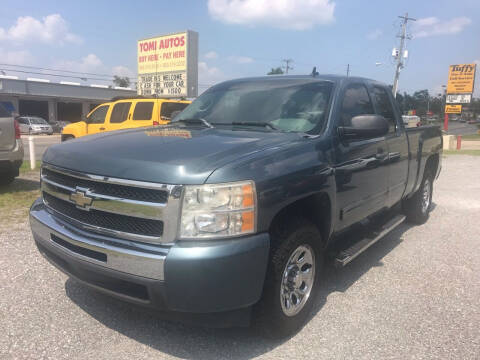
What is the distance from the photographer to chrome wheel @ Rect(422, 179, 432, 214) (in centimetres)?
592

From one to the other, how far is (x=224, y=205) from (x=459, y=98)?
1336 inches

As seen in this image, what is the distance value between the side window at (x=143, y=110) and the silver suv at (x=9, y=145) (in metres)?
4.85

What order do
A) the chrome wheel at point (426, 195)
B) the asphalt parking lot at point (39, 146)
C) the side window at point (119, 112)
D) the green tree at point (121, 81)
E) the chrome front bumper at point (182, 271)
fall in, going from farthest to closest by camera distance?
the green tree at point (121, 81) < the asphalt parking lot at point (39, 146) < the side window at point (119, 112) < the chrome wheel at point (426, 195) < the chrome front bumper at point (182, 271)

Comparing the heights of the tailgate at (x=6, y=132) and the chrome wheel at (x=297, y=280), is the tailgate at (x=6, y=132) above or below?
above

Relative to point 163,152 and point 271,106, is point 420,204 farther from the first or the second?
point 163,152

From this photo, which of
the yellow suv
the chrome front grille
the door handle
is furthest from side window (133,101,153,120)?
the chrome front grille

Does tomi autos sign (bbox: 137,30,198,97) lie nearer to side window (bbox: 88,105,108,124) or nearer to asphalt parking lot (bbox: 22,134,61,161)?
asphalt parking lot (bbox: 22,134,61,161)

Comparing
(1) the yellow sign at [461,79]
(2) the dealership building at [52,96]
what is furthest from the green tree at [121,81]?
(1) the yellow sign at [461,79]

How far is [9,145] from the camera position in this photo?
22.0 feet

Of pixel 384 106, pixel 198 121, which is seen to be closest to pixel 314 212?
pixel 198 121

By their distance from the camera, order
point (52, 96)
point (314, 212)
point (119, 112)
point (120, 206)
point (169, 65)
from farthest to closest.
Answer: point (52, 96)
point (169, 65)
point (119, 112)
point (314, 212)
point (120, 206)

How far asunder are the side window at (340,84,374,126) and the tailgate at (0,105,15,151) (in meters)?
5.65

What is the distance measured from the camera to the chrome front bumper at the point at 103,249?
2.27m

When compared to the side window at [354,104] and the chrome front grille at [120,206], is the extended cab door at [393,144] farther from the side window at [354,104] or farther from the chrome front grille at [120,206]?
the chrome front grille at [120,206]
